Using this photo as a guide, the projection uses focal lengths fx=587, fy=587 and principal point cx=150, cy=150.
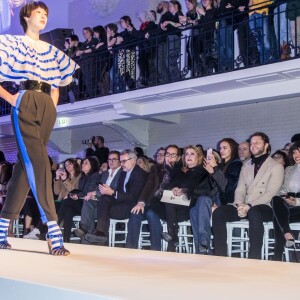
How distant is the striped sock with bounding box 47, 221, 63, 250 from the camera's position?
3583 millimetres

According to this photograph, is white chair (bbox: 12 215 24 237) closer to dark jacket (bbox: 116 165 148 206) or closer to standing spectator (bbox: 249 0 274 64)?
dark jacket (bbox: 116 165 148 206)

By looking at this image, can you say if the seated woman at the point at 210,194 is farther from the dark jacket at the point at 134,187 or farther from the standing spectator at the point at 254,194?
the dark jacket at the point at 134,187

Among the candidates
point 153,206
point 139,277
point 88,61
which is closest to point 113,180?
point 153,206

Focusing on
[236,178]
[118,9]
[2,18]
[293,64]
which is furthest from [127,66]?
[2,18]

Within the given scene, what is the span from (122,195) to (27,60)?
3763 millimetres

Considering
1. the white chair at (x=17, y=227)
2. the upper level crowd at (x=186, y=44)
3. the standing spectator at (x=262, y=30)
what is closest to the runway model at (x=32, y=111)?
the upper level crowd at (x=186, y=44)

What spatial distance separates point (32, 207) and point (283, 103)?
4.29m

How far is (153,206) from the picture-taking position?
22.1 ft

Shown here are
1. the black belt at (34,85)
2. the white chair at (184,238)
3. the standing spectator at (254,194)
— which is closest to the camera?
the black belt at (34,85)

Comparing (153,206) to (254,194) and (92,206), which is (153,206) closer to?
(92,206)

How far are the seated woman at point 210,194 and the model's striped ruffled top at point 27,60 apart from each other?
9.20 ft

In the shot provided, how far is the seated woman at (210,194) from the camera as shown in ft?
20.0

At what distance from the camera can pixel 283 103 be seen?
9422 millimetres

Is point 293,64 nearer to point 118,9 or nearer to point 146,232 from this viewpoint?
point 146,232
